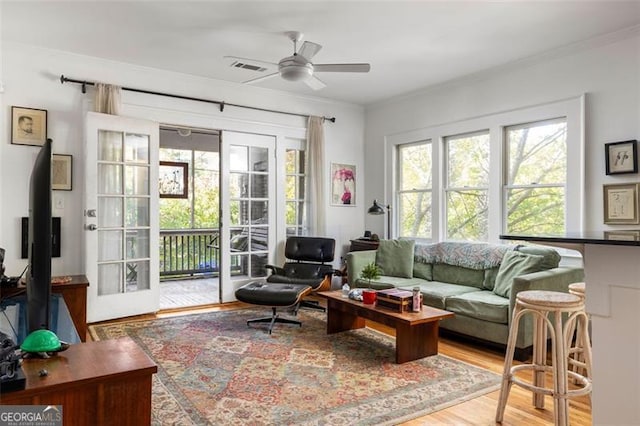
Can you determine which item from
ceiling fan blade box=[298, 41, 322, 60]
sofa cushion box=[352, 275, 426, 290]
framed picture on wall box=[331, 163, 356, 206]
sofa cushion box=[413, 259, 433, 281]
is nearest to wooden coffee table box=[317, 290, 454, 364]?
sofa cushion box=[352, 275, 426, 290]

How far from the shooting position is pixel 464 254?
4312 mm

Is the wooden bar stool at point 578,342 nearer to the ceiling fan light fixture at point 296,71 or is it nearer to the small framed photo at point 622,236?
the small framed photo at point 622,236

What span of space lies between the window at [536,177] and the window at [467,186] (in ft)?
0.92

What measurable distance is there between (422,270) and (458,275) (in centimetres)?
46

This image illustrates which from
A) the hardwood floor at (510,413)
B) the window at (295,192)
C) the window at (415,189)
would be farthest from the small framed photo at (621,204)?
the window at (295,192)

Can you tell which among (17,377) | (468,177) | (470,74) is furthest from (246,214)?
Result: (17,377)

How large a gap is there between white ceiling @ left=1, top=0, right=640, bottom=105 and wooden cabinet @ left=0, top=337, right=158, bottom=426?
8.97 ft

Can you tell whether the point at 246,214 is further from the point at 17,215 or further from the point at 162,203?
the point at 162,203

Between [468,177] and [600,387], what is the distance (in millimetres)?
3683

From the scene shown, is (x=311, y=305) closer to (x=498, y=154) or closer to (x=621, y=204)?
(x=498, y=154)

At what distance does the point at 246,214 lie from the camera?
529cm

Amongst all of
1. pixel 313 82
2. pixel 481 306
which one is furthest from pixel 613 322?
pixel 313 82

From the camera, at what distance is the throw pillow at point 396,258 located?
4734mm

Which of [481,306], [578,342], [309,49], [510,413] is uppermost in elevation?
[309,49]
